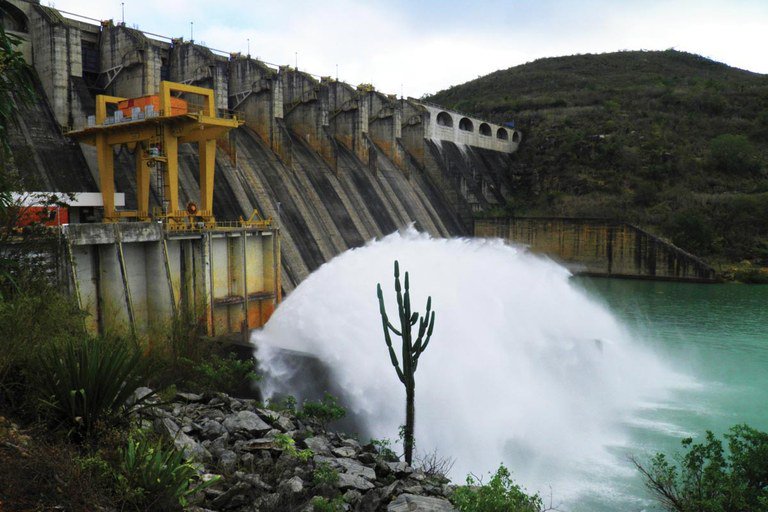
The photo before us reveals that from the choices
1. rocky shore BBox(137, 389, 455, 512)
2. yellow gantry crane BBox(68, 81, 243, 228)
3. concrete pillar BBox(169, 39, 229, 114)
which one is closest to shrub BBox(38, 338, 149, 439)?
rocky shore BBox(137, 389, 455, 512)

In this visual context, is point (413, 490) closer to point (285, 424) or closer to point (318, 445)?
point (318, 445)

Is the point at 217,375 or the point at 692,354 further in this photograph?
the point at 692,354

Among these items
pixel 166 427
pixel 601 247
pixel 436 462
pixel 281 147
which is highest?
pixel 281 147

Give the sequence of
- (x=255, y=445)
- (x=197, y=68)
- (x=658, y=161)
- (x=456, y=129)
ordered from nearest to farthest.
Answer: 1. (x=255, y=445)
2. (x=197, y=68)
3. (x=658, y=161)
4. (x=456, y=129)

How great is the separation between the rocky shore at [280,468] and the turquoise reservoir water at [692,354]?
3973 mm

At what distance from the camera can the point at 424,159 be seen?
39906 millimetres

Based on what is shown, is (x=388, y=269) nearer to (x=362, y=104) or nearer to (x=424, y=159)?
(x=362, y=104)

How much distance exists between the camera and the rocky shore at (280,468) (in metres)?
6.63

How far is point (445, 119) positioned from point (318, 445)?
37.2m

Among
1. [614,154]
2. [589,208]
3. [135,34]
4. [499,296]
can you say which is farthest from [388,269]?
[614,154]

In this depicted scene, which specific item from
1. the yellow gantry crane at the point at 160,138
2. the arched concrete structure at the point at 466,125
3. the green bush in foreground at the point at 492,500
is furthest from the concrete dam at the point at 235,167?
the green bush in foreground at the point at 492,500

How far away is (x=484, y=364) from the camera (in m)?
13.6

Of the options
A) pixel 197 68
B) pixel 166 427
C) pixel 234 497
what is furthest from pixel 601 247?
pixel 234 497

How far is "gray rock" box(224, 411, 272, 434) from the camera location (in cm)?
844
